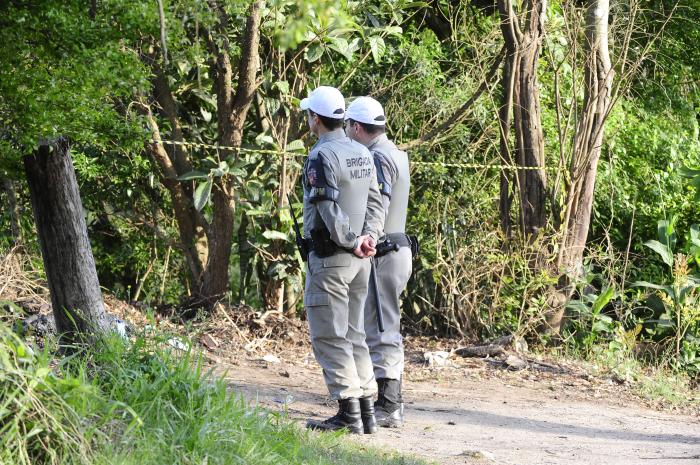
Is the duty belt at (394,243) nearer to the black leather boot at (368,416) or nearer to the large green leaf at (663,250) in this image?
the black leather boot at (368,416)

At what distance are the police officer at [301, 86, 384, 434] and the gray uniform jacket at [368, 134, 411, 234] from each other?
0.36 meters

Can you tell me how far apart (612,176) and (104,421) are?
329 inches

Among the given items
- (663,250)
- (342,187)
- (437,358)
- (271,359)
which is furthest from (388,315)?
(663,250)

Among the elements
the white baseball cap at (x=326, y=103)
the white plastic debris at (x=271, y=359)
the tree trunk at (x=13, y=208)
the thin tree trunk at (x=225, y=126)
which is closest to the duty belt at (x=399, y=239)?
the white baseball cap at (x=326, y=103)

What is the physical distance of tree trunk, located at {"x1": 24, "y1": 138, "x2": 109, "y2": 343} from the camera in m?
6.21

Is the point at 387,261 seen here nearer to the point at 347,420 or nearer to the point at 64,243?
the point at 347,420

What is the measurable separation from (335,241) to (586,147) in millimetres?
4929

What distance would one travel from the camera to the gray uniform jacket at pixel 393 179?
6.82 meters

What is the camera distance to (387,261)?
6961mm

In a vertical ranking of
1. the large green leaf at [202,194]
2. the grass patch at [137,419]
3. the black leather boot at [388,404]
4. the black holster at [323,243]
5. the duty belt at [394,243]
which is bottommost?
the black leather boot at [388,404]

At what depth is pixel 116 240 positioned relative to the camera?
1182 cm

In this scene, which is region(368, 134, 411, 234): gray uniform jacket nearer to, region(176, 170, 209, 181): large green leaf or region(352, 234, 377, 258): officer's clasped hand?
region(352, 234, 377, 258): officer's clasped hand

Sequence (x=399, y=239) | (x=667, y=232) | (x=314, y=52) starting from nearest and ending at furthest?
(x=399, y=239), (x=314, y=52), (x=667, y=232)

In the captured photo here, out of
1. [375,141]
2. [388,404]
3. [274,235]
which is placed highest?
[375,141]
